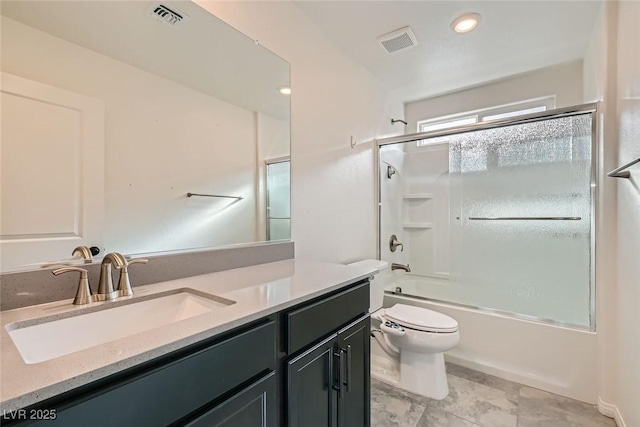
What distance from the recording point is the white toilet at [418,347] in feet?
5.75

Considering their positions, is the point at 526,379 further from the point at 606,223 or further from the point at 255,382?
the point at 255,382

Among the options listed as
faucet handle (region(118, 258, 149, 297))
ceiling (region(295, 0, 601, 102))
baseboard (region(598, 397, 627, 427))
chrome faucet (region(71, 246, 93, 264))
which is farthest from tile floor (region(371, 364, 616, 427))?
ceiling (region(295, 0, 601, 102))

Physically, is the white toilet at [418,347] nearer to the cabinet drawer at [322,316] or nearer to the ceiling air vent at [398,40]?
the cabinet drawer at [322,316]

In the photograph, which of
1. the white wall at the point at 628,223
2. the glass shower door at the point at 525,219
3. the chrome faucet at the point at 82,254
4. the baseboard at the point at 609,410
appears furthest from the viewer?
the glass shower door at the point at 525,219

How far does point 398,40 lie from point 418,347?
2.08 metres

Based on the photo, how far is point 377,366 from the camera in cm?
210

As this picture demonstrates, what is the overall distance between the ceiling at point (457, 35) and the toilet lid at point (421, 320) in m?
1.93

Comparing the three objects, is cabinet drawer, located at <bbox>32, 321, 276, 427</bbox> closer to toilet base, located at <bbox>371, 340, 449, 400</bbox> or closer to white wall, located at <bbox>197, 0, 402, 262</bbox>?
white wall, located at <bbox>197, 0, 402, 262</bbox>

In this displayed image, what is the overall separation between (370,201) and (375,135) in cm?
62

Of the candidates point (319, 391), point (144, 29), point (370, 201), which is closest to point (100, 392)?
point (319, 391)

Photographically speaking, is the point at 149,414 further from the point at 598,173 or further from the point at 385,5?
the point at 598,173

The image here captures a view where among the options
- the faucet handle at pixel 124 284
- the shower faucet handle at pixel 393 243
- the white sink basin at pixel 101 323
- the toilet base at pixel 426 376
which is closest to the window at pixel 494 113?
the shower faucet handle at pixel 393 243

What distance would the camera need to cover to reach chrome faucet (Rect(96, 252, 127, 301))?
33.6 inches

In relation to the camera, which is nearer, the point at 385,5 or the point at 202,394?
the point at 202,394
